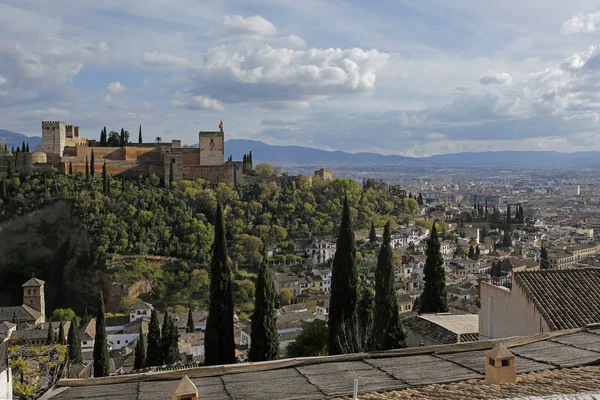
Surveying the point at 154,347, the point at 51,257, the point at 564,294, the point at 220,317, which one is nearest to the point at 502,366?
the point at 564,294

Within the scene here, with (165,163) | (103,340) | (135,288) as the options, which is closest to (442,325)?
(103,340)

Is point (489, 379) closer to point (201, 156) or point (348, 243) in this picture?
point (348, 243)

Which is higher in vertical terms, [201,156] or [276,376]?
[201,156]

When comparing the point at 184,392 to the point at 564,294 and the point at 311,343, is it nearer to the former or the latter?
the point at 564,294

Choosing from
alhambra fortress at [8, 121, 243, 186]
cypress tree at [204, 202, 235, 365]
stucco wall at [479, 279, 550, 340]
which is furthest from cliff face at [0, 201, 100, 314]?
stucco wall at [479, 279, 550, 340]

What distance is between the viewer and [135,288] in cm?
4553

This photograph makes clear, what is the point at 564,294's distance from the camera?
1086cm

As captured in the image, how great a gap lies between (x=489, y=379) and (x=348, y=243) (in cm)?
1202

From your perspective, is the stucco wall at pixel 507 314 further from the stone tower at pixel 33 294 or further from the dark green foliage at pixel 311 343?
the stone tower at pixel 33 294

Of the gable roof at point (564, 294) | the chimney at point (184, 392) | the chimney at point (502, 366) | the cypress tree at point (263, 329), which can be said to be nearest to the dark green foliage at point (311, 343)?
the cypress tree at point (263, 329)

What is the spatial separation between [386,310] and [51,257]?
4240 centimetres

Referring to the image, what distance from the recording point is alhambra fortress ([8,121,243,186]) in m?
55.1

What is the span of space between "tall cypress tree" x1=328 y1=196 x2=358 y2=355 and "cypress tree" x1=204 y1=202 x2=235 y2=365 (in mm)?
2916

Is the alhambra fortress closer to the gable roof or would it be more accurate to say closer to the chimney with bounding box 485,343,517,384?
the gable roof
